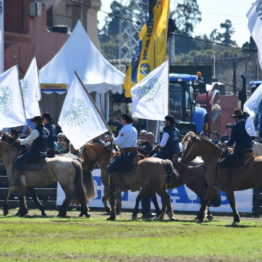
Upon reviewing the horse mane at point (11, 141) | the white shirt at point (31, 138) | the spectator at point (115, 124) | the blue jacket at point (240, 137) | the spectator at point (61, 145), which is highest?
the blue jacket at point (240, 137)

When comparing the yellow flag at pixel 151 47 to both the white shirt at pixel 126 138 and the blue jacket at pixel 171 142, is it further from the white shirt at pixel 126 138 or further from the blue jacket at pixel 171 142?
the white shirt at pixel 126 138

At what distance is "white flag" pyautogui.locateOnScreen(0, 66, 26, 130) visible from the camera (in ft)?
86.9

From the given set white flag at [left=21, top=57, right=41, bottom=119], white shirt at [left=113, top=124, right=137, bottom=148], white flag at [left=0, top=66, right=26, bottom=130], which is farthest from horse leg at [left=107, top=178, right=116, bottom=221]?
white flag at [left=21, top=57, right=41, bottom=119]

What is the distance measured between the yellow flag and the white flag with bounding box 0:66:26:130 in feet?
14.3

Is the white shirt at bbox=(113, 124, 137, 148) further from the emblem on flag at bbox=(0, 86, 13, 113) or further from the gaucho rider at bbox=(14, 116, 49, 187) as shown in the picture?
the emblem on flag at bbox=(0, 86, 13, 113)

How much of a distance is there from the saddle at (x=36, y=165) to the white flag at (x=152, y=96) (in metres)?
3.54

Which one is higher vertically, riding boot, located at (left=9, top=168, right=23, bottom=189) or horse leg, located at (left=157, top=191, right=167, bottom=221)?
riding boot, located at (left=9, top=168, right=23, bottom=189)

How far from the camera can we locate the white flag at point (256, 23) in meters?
24.3

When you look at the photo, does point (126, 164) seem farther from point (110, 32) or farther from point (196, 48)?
point (110, 32)

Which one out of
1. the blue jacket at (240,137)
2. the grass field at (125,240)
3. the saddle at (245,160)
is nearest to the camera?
the grass field at (125,240)

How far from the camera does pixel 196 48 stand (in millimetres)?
171500

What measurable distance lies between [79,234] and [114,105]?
20.9 metres

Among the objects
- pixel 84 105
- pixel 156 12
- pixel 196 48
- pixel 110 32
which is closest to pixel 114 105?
pixel 156 12

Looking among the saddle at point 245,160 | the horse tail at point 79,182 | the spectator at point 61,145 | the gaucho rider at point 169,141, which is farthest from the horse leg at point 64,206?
the spectator at point 61,145
